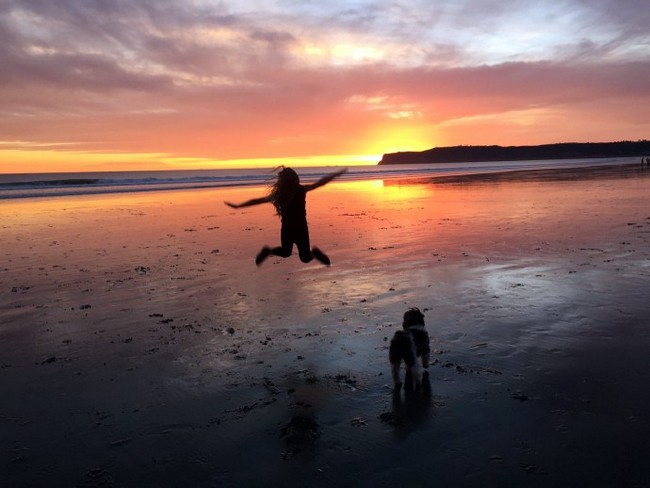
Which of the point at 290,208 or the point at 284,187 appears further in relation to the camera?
the point at 290,208

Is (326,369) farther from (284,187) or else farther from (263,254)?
(284,187)

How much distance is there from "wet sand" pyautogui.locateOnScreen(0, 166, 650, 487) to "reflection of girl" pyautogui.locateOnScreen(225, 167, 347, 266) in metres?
1.06

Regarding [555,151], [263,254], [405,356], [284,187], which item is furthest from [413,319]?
[555,151]

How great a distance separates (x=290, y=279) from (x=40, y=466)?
649cm

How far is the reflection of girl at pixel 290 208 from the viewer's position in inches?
298

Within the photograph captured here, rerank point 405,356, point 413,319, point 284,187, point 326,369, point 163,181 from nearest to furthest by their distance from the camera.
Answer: point 405,356 → point 326,369 → point 413,319 → point 284,187 → point 163,181

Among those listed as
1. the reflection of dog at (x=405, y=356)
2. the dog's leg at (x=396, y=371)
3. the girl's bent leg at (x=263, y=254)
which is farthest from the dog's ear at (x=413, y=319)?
the girl's bent leg at (x=263, y=254)

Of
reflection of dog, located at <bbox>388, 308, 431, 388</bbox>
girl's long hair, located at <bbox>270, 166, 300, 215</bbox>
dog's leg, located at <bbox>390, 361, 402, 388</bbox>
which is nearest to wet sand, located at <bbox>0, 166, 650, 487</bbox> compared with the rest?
dog's leg, located at <bbox>390, 361, 402, 388</bbox>

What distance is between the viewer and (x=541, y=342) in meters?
6.51

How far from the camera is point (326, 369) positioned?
19.6 ft

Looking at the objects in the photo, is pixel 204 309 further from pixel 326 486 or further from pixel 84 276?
pixel 326 486

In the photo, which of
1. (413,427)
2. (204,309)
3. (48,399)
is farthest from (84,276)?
(413,427)

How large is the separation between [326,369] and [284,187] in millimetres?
3055

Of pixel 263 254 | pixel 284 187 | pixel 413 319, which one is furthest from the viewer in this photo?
pixel 263 254
